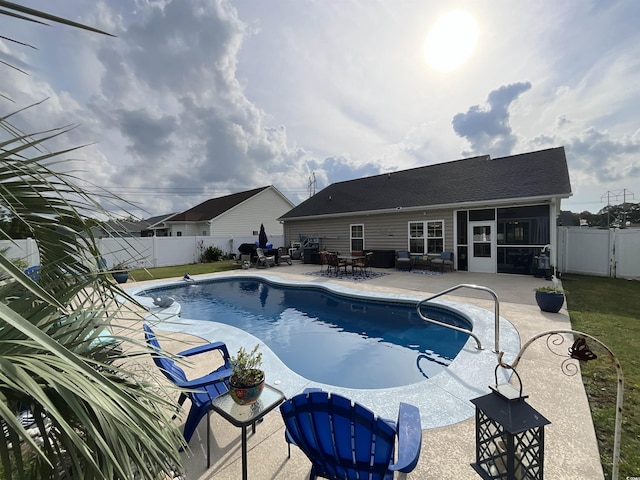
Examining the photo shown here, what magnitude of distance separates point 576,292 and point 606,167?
597 inches

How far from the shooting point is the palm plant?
2.31 feet

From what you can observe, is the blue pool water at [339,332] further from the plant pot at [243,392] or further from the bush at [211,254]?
the bush at [211,254]

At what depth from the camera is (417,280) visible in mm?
10703

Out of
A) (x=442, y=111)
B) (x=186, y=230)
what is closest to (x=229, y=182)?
(x=186, y=230)

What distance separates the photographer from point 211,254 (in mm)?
19047

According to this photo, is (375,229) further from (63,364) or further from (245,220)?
(63,364)

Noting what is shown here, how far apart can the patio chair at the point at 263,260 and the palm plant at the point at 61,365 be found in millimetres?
13968

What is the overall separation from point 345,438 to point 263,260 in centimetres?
1415

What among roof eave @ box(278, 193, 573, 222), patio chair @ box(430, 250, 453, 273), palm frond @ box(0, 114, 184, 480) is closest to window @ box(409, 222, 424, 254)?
roof eave @ box(278, 193, 573, 222)

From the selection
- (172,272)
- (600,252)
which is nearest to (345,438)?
(600,252)

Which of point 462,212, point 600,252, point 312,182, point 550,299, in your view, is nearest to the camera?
point 550,299

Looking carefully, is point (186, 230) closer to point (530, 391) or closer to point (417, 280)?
point (417, 280)

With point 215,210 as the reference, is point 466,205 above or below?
below

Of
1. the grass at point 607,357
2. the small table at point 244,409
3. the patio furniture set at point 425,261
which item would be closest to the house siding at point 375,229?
the patio furniture set at point 425,261
